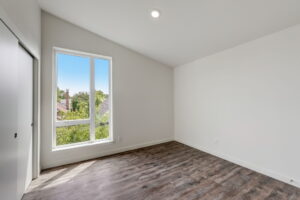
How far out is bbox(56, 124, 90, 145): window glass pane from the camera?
3035mm

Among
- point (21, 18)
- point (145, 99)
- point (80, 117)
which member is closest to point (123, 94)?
point (145, 99)

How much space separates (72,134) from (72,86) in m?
1.02

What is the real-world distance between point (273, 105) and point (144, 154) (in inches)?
105

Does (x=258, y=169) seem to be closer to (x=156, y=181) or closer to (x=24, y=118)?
(x=156, y=181)

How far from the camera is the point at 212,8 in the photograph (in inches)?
83.7

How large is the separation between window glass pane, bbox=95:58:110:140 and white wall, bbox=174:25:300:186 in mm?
2187

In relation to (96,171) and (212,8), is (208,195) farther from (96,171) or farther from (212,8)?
(212,8)

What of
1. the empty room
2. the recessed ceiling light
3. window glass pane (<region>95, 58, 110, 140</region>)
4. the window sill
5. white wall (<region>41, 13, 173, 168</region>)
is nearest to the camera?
the empty room

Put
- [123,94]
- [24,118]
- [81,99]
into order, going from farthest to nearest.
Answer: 1. [123,94]
2. [81,99]
3. [24,118]

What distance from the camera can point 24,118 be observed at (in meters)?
2.02

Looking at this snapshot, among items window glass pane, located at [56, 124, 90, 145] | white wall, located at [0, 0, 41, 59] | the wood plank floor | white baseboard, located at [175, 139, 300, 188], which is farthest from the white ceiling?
the wood plank floor

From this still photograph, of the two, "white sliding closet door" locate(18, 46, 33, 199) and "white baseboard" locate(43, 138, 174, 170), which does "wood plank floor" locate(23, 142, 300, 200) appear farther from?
"white sliding closet door" locate(18, 46, 33, 199)

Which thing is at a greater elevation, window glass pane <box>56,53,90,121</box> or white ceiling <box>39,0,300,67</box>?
white ceiling <box>39,0,300,67</box>

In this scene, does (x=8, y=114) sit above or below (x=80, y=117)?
above
